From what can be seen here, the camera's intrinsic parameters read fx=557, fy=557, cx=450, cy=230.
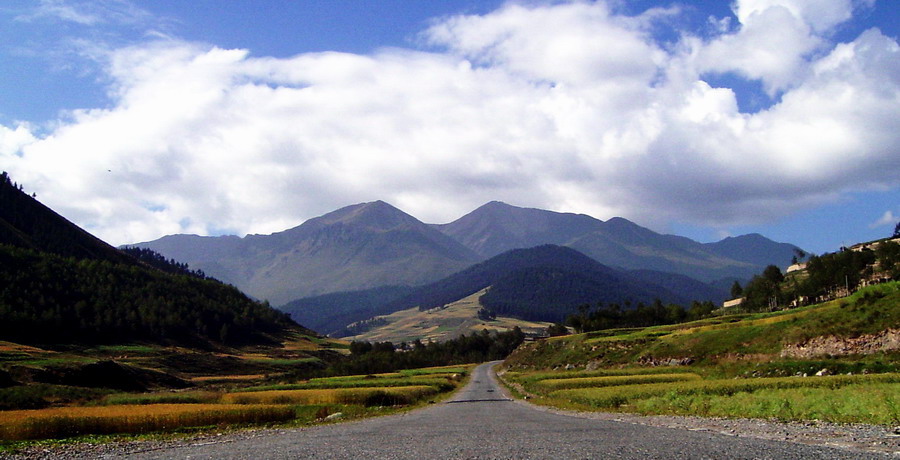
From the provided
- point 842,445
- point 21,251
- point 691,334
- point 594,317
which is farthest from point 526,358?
point 21,251

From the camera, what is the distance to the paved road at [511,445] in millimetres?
17891

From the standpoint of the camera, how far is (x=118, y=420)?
35.3 m

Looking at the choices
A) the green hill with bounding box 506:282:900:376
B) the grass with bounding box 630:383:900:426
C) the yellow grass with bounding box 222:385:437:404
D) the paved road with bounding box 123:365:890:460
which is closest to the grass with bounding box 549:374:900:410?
the grass with bounding box 630:383:900:426

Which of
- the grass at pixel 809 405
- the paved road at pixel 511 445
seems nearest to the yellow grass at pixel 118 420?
the paved road at pixel 511 445

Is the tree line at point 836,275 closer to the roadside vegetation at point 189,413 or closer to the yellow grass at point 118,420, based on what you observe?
the roadside vegetation at point 189,413

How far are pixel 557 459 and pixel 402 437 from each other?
1104cm

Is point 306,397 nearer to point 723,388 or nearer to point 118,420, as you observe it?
point 118,420

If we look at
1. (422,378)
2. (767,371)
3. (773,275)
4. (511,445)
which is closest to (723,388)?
(767,371)

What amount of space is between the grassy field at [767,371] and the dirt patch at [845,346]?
102 mm

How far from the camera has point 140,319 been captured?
173625 mm

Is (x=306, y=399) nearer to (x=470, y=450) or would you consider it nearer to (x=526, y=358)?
(x=470, y=450)

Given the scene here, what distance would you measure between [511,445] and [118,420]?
90.5 feet

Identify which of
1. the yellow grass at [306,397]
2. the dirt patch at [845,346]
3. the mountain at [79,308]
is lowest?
the yellow grass at [306,397]

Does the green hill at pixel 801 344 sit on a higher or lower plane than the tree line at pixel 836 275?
lower
